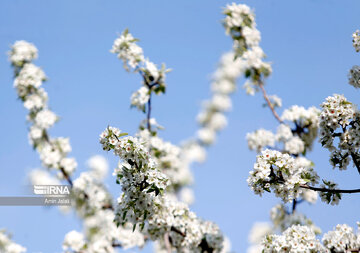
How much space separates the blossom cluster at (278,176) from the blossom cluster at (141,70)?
14.2 ft

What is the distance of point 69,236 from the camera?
8.16 meters

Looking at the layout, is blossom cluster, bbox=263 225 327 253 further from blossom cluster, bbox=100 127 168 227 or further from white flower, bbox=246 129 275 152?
white flower, bbox=246 129 275 152

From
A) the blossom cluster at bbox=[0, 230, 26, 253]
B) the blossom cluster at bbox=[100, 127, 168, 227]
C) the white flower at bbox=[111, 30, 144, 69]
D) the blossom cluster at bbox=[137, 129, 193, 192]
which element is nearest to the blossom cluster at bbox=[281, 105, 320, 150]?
the blossom cluster at bbox=[137, 129, 193, 192]

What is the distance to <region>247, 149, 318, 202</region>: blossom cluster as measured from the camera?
4.61 m

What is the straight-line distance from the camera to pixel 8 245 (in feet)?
28.0

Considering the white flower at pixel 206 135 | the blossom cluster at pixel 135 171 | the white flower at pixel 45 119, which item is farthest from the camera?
the white flower at pixel 206 135

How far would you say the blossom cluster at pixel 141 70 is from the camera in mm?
8562

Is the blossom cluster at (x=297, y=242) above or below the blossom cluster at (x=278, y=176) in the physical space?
below

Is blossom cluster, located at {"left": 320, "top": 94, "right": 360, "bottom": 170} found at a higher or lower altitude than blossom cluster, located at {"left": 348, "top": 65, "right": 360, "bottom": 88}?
lower

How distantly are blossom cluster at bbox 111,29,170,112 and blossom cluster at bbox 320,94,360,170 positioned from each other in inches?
172

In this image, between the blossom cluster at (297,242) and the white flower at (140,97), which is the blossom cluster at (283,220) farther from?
the white flower at (140,97)

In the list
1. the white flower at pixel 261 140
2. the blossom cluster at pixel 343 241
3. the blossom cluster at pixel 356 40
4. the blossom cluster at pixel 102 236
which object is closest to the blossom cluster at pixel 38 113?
the blossom cluster at pixel 102 236

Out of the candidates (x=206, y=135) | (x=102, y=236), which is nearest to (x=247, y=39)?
(x=102, y=236)

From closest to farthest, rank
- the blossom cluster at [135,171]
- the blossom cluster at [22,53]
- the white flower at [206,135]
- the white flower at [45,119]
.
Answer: the blossom cluster at [135,171], the white flower at [45,119], the blossom cluster at [22,53], the white flower at [206,135]
